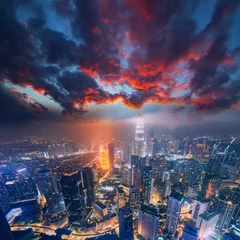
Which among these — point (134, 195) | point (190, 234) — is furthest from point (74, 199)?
Result: point (190, 234)

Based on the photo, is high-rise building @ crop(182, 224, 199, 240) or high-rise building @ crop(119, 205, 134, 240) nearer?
high-rise building @ crop(182, 224, 199, 240)

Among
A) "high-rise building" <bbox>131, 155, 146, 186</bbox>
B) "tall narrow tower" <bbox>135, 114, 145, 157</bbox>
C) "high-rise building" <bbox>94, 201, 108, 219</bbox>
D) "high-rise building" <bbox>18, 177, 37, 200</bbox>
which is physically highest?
"tall narrow tower" <bbox>135, 114, 145, 157</bbox>

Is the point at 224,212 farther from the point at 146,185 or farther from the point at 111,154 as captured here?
the point at 111,154

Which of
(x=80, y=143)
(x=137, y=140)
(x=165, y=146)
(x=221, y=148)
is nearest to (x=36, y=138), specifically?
(x=80, y=143)

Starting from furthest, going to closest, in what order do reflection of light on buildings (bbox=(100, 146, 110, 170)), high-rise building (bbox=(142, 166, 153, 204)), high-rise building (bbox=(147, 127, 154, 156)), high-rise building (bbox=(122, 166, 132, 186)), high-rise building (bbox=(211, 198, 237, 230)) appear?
1. high-rise building (bbox=(147, 127, 154, 156))
2. reflection of light on buildings (bbox=(100, 146, 110, 170))
3. high-rise building (bbox=(122, 166, 132, 186))
4. high-rise building (bbox=(142, 166, 153, 204))
5. high-rise building (bbox=(211, 198, 237, 230))

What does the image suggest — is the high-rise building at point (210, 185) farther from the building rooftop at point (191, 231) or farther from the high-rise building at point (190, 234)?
the high-rise building at point (190, 234)

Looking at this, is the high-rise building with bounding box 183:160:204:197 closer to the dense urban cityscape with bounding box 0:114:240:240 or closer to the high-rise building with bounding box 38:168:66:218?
the dense urban cityscape with bounding box 0:114:240:240

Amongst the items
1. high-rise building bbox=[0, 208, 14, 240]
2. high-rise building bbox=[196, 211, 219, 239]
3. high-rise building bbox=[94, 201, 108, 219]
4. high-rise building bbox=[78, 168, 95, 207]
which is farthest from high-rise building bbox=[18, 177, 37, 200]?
high-rise building bbox=[196, 211, 219, 239]
